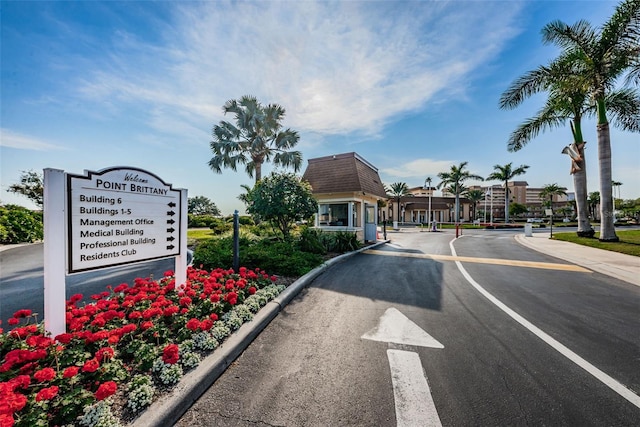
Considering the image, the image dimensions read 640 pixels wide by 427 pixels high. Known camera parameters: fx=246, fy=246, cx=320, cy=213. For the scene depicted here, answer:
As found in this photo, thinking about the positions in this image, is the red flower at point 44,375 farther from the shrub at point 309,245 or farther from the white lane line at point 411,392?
the shrub at point 309,245

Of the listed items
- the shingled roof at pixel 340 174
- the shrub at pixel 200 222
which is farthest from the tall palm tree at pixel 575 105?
the shrub at pixel 200 222

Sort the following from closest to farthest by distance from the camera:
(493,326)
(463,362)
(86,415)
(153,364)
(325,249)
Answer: (86,415) → (153,364) → (463,362) → (493,326) → (325,249)

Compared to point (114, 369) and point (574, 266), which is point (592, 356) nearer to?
point (114, 369)

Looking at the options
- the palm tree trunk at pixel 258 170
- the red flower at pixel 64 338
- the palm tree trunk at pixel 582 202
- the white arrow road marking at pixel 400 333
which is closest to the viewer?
the red flower at pixel 64 338

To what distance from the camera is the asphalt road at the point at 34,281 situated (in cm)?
477

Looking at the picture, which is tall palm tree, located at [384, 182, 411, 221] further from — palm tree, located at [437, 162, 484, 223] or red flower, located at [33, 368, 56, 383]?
red flower, located at [33, 368, 56, 383]

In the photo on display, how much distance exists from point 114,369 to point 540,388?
14.1ft

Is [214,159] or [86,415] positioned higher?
[214,159]

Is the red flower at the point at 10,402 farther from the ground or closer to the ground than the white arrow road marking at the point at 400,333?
farther from the ground

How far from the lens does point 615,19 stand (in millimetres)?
11289

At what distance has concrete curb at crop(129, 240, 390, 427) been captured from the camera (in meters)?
2.08

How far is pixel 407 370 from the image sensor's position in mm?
2867

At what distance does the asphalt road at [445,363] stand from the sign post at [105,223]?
7.19 feet

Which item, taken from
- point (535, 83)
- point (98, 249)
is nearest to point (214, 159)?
point (98, 249)
